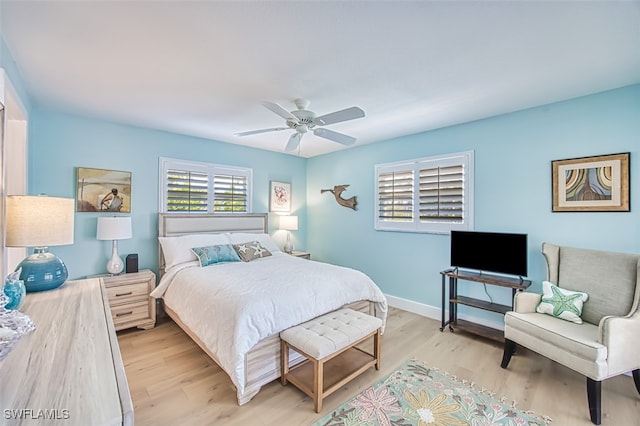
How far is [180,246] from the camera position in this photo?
360 centimetres

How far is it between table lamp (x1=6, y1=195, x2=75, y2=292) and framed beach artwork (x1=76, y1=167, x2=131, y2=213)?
1506 mm

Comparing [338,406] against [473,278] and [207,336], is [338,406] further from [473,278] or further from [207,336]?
[473,278]

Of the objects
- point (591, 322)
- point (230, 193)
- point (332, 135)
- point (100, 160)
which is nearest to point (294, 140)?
Result: point (332, 135)

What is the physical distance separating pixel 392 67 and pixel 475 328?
293 centimetres

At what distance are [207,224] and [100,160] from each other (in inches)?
59.4

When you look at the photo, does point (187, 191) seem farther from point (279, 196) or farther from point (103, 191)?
point (279, 196)

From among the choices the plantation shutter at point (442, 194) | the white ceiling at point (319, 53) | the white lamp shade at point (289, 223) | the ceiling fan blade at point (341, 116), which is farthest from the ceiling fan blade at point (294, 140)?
the white lamp shade at point (289, 223)

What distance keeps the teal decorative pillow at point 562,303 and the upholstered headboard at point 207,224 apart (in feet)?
12.6

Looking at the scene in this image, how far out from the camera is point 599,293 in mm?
2412

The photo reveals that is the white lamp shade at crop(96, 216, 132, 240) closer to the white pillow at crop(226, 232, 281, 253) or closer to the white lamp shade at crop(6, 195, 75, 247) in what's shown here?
the white pillow at crop(226, 232, 281, 253)

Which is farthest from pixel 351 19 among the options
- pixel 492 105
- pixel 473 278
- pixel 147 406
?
pixel 147 406

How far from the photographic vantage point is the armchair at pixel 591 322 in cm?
196


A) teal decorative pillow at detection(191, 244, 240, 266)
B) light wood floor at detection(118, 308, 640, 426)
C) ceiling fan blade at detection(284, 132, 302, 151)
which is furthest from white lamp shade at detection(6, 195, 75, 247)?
ceiling fan blade at detection(284, 132, 302, 151)

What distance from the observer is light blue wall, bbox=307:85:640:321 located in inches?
101
